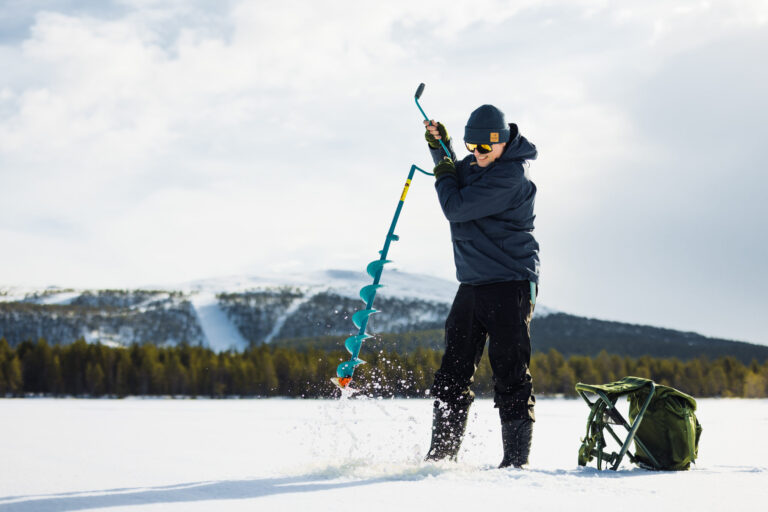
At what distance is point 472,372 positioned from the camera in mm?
3822

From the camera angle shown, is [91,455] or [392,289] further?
[392,289]

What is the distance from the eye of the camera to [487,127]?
12.0ft

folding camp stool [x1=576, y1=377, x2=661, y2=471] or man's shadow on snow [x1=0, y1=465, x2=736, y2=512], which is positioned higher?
folding camp stool [x1=576, y1=377, x2=661, y2=471]

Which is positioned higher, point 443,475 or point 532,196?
point 532,196

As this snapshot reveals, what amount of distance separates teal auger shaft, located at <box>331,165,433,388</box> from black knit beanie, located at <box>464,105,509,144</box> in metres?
0.55

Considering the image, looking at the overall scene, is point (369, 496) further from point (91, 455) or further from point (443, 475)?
point (91, 455)

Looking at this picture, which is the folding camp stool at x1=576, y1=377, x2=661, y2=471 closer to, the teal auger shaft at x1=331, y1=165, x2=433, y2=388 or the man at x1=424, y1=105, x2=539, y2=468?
the man at x1=424, y1=105, x2=539, y2=468

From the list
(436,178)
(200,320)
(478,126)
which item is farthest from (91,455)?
(200,320)

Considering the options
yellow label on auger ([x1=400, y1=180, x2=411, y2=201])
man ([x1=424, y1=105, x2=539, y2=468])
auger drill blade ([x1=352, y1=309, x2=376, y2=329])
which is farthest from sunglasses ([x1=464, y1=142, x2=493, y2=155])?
auger drill blade ([x1=352, y1=309, x2=376, y2=329])

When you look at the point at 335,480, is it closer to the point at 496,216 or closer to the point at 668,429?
the point at 496,216

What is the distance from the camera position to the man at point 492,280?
3617mm

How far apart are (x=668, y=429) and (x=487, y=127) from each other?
1958mm

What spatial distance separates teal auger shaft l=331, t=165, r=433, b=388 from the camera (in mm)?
3750

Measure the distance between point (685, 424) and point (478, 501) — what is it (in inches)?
72.7
